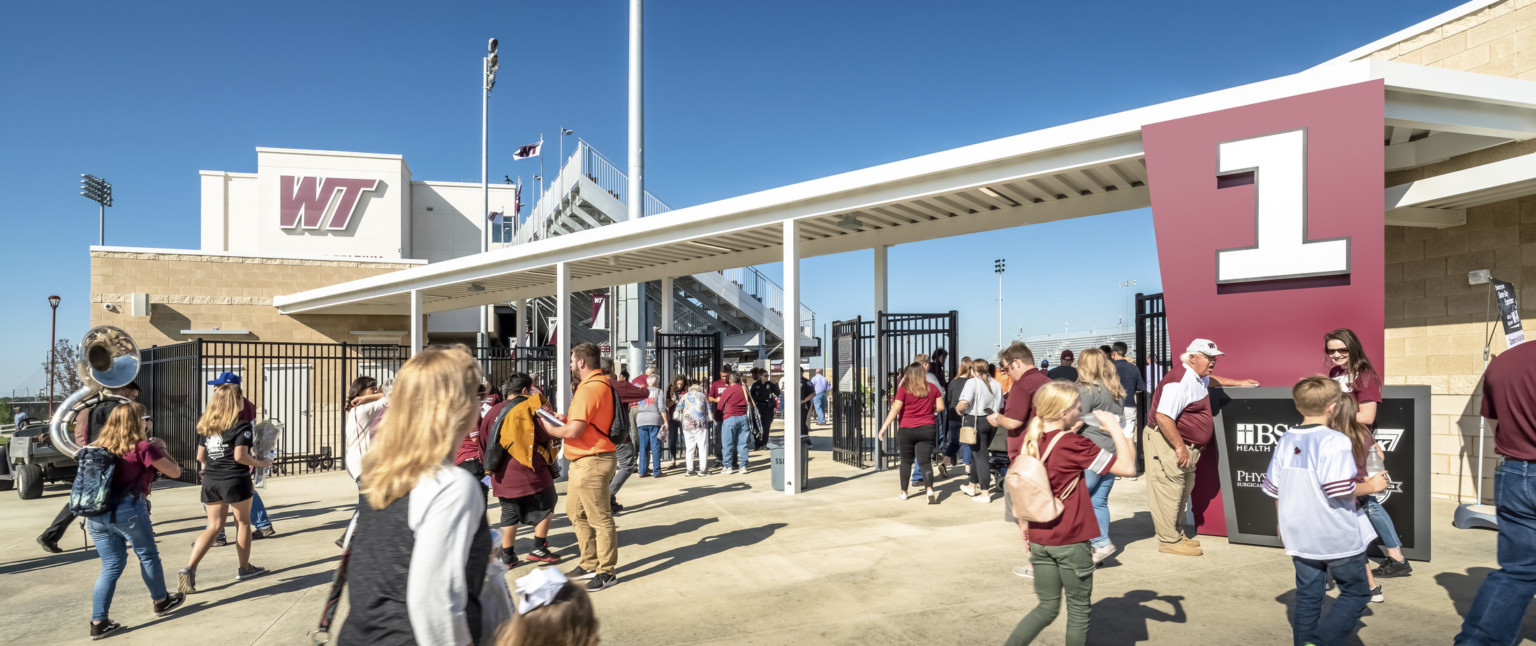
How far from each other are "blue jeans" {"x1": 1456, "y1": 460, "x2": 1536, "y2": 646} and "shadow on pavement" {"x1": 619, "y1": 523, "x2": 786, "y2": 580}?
4.81 metres

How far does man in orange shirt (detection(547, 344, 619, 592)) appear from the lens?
5.48 meters

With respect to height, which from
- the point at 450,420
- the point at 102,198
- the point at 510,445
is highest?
the point at 102,198

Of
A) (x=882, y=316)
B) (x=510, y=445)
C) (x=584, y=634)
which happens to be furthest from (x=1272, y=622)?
(x=882, y=316)

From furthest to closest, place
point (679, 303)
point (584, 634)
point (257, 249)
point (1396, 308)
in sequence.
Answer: point (257, 249)
point (679, 303)
point (1396, 308)
point (584, 634)

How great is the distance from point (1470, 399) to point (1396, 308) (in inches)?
45.5

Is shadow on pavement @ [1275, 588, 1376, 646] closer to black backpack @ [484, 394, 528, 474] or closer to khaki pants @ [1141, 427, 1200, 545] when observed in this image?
khaki pants @ [1141, 427, 1200, 545]

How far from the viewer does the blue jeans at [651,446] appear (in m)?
11.6

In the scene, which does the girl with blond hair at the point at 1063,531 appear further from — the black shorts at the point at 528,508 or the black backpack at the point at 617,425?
the black shorts at the point at 528,508

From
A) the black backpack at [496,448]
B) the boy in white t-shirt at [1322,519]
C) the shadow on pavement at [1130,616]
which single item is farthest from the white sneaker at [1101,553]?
the black backpack at [496,448]

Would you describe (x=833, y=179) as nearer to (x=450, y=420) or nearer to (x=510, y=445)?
(x=510, y=445)

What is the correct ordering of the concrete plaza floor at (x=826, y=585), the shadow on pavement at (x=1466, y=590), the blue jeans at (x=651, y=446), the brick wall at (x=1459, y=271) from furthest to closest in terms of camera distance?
1. the blue jeans at (x=651, y=446)
2. the brick wall at (x=1459, y=271)
3. the concrete plaza floor at (x=826, y=585)
4. the shadow on pavement at (x=1466, y=590)

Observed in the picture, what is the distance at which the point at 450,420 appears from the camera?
6.61 feet

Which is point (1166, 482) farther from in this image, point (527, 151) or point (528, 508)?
point (527, 151)

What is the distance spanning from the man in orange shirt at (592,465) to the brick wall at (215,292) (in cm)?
1714
